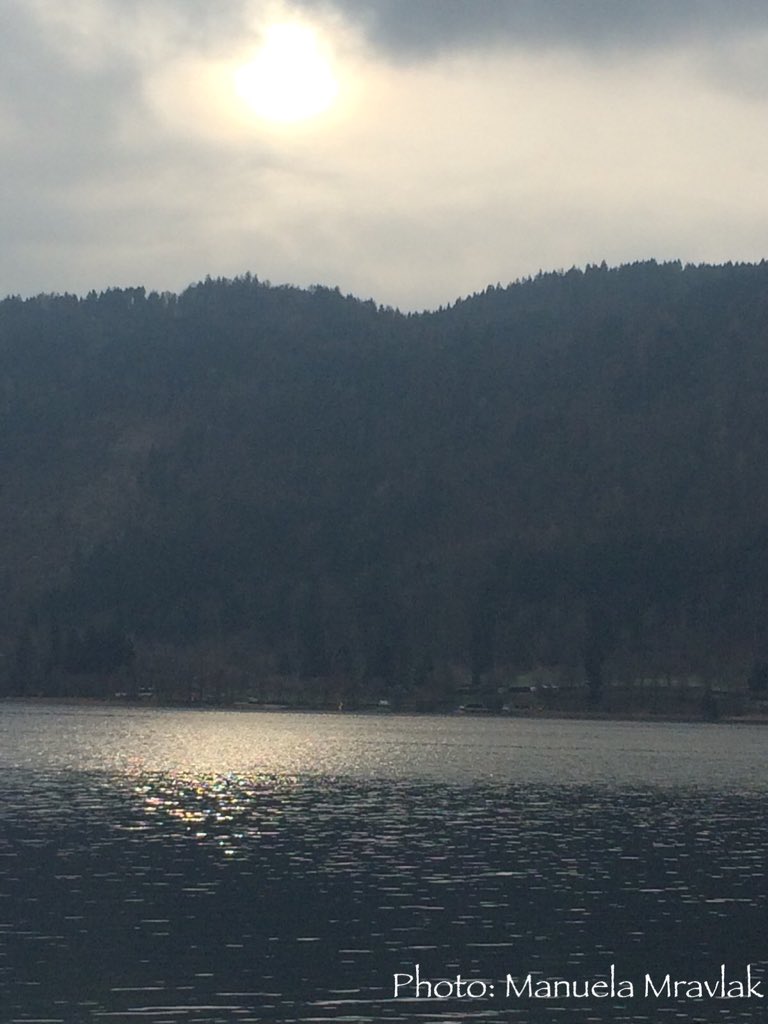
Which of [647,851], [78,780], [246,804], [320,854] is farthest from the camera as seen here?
[78,780]

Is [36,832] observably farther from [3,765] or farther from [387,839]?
[3,765]

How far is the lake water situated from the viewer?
44.9 m

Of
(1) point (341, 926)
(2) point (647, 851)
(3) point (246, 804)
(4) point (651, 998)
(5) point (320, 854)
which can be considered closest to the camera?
(4) point (651, 998)

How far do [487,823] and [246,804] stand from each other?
49.5ft

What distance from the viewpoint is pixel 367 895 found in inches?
2368

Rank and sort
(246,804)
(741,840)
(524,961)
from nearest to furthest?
(524,961)
(741,840)
(246,804)

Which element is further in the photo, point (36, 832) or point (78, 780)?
point (78, 780)

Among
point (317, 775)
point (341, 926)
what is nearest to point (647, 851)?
point (341, 926)

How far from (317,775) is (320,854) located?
43622mm

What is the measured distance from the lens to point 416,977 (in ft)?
154

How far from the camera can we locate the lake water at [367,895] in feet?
147

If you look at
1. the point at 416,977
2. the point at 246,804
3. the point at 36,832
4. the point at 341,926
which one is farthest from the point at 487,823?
the point at 416,977

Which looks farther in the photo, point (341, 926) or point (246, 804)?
point (246, 804)

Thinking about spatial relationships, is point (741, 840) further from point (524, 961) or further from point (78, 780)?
point (78, 780)
